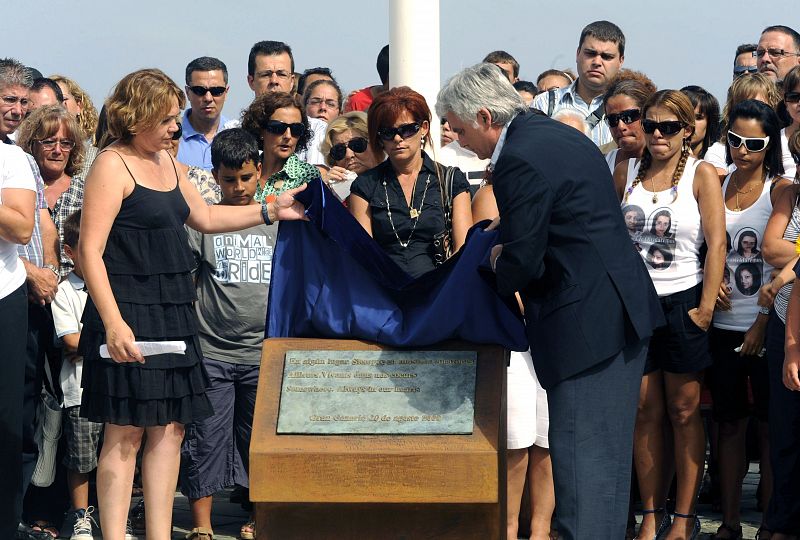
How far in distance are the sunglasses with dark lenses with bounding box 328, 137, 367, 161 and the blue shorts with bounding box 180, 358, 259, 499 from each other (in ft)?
4.42

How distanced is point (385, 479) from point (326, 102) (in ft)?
16.1

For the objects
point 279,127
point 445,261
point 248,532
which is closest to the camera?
point 445,261

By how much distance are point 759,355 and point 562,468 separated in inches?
81.2

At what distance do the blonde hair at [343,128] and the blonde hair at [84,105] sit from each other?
197cm

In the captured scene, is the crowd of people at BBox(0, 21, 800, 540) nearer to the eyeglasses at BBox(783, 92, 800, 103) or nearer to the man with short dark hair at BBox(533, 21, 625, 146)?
the eyeglasses at BBox(783, 92, 800, 103)

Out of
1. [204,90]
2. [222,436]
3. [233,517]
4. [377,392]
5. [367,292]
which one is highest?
[204,90]

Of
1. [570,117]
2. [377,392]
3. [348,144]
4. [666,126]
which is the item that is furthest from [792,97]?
[377,392]

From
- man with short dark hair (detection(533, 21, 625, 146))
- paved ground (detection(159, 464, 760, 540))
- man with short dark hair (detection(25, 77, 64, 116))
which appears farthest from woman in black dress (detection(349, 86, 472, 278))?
man with short dark hair (detection(25, 77, 64, 116))

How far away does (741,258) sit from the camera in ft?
21.9

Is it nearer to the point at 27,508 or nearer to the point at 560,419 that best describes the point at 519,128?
the point at 560,419

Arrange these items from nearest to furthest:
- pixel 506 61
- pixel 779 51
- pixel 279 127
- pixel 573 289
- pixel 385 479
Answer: pixel 573 289, pixel 385 479, pixel 279 127, pixel 779 51, pixel 506 61

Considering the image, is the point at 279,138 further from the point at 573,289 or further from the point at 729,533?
the point at 729,533

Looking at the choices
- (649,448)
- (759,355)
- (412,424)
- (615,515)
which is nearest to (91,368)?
(412,424)

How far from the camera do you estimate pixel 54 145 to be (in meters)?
7.29
